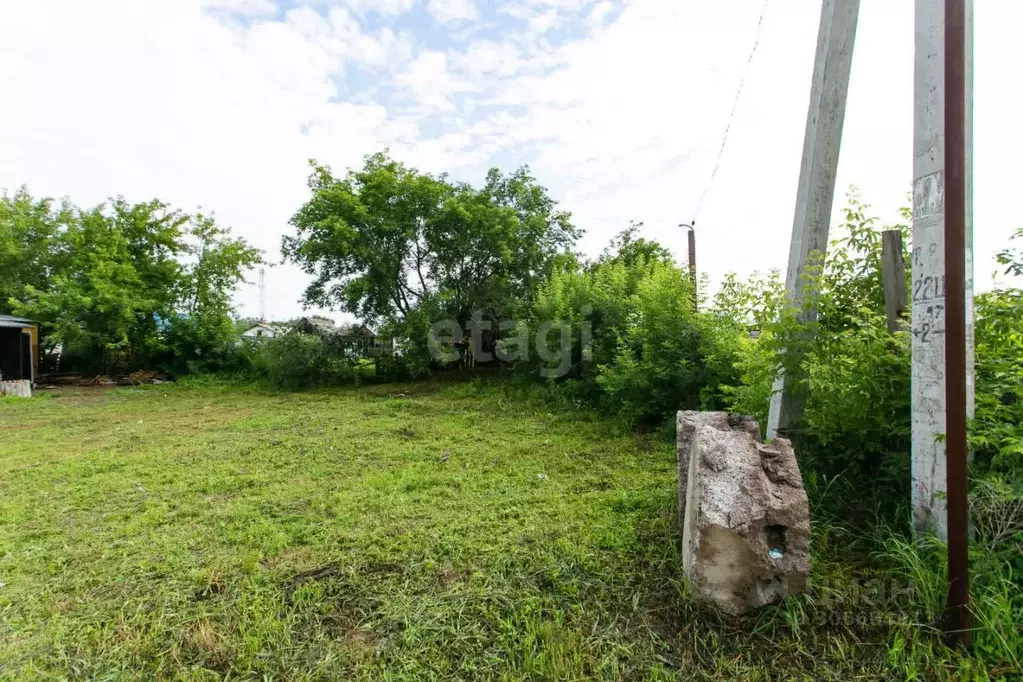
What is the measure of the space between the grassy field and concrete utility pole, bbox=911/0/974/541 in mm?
445

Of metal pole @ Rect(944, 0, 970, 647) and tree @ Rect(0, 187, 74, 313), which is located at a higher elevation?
tree @ Rect(0, 187, 74, 313)

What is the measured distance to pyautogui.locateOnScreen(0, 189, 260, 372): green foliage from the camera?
39.2 feet

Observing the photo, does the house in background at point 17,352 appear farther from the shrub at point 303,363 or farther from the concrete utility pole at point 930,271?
the concrete utility pole at point 930,271

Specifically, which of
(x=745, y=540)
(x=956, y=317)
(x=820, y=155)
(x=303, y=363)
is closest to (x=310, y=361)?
(x=303, y=363)

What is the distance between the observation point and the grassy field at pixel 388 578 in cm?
173

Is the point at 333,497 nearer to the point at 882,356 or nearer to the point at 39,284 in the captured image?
the point at 882,356

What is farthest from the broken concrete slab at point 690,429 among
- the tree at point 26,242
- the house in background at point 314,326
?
the tree at point 26,242

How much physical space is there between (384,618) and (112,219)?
15553 millimetres

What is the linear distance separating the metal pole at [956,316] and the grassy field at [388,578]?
0.22 m

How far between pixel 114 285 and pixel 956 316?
50.3ft

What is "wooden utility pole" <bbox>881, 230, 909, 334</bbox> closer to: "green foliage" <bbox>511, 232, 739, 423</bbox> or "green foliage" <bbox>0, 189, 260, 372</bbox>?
"green foliage" <bbox>511, 232, 739, 423</bbox>

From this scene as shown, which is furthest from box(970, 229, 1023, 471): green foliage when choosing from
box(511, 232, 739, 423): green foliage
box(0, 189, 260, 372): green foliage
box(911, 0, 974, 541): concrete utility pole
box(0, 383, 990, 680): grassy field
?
box(0, 189, 260, 372): green foliage

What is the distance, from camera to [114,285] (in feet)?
40.0

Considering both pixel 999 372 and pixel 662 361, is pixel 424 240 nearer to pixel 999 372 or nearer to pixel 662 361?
pixel 662 361
